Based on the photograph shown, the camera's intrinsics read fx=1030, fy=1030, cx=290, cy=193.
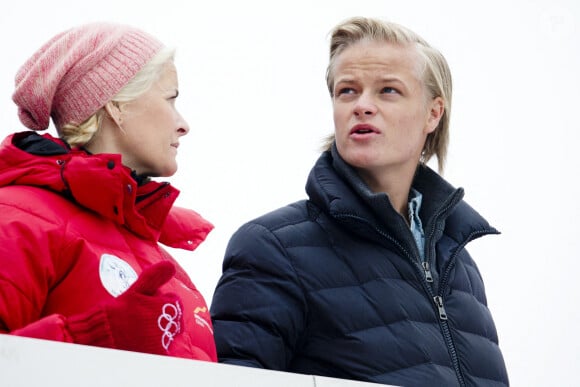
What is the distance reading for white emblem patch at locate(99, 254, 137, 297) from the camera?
1.59 metres

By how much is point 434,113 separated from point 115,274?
46.2 inches

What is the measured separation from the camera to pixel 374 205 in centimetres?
226

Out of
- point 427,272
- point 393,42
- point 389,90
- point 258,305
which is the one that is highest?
point 393,42

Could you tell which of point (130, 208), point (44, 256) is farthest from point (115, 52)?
point (44, 256)

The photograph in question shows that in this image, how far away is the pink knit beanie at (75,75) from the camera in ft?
6.05

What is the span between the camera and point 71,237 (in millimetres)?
1590

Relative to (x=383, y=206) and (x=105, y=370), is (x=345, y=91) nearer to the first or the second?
(x=383, y=206)

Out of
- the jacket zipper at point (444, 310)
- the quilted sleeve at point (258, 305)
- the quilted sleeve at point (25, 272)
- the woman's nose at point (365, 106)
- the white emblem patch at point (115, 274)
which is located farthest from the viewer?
the woman's nose at point (365, 106)

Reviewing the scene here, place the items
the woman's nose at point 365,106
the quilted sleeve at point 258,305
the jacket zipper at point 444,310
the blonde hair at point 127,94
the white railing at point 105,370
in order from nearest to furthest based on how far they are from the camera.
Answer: the white railing at point 105,370 → the blonde hair at point 127,94 → the quilted sleeve at point 258,305 → the jacket zipper at point 444,310 → the woman's nose at point 365,106

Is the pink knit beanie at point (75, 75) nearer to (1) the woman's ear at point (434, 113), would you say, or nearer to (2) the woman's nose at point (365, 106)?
(2) the woman's nose at point (365, 106)

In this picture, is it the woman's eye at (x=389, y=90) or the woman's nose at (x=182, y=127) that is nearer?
the woman's nose at (x=182, y=127)

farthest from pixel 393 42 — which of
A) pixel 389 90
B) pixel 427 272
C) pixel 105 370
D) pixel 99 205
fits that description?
pixel 105 370

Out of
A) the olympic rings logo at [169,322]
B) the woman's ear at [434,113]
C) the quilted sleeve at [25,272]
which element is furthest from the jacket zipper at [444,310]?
the quilted sleeve at [25,272]

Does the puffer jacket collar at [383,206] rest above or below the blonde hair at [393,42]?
below
